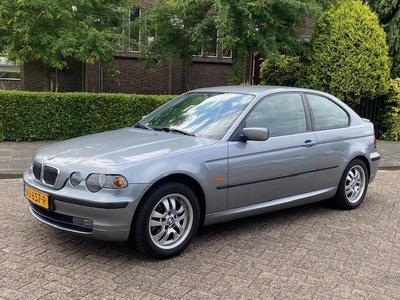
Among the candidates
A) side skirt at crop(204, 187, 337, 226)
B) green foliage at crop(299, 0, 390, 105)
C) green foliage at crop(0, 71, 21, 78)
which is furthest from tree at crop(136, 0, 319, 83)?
green foliage at crop(0, 71, 21, 78)

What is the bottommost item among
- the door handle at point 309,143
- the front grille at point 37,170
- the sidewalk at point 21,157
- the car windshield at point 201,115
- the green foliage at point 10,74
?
the sidewalk at point 21,157

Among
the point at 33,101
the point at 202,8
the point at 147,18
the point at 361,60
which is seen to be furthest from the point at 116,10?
the point at 361,60

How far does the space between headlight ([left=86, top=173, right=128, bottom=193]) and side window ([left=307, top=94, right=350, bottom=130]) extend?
2.71 metres

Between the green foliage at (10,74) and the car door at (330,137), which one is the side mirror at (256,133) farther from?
the green foliage at (10,74)

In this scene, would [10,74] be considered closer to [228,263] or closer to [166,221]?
[166,221]

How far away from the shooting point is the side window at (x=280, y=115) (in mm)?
4980

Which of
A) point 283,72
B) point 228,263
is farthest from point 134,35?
point 228,263

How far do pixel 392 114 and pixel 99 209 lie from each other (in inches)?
447

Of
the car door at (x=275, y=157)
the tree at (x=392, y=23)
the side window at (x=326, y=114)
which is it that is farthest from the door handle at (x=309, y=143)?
the tree at (x=392, y=23)

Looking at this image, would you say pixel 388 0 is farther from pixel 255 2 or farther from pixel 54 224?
pixel 54 224

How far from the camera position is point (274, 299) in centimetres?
349

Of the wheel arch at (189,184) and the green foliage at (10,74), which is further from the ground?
the green foliage at (10,74)

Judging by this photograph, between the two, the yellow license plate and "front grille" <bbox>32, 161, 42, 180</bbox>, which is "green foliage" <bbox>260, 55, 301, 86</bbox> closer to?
"front grille" <bbox>32, 161, 42, 180</bbox>

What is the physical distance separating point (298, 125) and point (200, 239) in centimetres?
180
